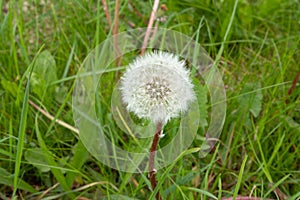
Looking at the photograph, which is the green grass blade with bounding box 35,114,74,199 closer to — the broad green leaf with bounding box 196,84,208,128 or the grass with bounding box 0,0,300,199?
the grass with bounding box 0,0,300,199

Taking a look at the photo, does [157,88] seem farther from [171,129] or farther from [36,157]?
[36,157]

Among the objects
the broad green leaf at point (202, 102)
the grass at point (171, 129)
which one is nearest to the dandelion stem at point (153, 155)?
the grass at point (171, 129)

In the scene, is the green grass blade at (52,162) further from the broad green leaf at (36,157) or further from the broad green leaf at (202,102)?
the broad green leaf at (202,102)

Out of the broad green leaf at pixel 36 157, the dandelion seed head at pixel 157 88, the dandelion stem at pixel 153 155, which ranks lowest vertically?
the broad green leaf at pixel 36 157

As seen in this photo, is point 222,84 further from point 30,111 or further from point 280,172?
point 30,111

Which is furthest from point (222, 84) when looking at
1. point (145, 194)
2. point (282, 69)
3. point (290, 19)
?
point (290, 19)

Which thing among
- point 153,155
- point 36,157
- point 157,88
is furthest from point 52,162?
point 157,88
